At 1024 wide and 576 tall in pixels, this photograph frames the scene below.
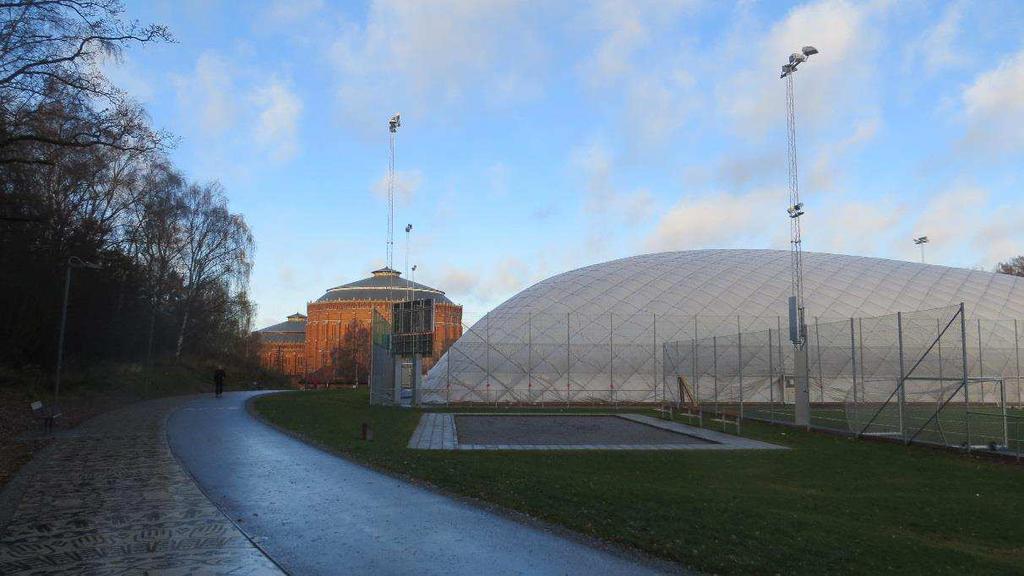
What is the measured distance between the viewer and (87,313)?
30047 millimetres

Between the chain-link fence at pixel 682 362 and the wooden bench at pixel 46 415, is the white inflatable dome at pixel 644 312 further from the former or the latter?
the wooden bench at pixel 46 415

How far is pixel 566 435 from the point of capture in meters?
20.1

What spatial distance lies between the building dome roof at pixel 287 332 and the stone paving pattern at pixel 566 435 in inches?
3576

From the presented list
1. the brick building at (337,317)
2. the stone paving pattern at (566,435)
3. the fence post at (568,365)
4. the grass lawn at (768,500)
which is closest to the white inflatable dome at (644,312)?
the fence post at (568,365)

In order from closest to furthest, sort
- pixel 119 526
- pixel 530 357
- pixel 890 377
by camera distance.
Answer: pixel 119 526, pixel 890 377, pixel 530 357

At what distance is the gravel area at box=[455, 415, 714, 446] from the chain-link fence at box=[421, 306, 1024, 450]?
5627 millimetres

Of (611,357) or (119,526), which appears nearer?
(119,526)

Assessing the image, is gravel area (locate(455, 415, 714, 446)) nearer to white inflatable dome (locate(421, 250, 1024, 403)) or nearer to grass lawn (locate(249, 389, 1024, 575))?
grass lawn (locate(249, 389, 1024, 575))

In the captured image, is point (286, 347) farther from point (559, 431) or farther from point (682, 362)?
point (559, 431)

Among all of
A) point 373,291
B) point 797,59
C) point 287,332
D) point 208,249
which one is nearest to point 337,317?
point 373,291

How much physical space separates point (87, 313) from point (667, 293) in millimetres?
29706

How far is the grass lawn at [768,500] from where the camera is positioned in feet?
21.6

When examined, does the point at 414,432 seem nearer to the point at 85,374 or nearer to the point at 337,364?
the point at 85,374

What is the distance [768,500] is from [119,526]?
7.79 metres
